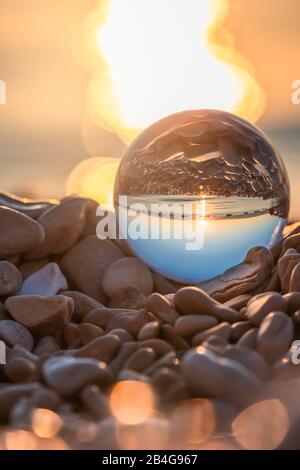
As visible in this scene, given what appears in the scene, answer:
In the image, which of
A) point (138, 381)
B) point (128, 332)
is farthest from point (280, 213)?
point (138, 381)

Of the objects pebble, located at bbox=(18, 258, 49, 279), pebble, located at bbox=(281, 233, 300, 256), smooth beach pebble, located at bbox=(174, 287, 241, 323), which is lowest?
smooth beach pebble, located at bbox=(174, 287, 241, 323)

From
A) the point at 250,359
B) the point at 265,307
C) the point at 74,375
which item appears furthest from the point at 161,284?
the point at 74,375

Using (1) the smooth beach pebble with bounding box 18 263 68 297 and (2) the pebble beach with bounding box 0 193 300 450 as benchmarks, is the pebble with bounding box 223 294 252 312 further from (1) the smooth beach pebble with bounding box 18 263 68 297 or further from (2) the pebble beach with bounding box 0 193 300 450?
(1) the smooth beach pebble with bounding box 18 263 68 297

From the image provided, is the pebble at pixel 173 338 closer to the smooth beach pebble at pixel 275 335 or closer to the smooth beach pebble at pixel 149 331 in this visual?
the smooth beach pebble at pixel 149 331

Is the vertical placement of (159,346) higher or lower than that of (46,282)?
lower

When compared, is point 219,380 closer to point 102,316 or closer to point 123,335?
point 123,335

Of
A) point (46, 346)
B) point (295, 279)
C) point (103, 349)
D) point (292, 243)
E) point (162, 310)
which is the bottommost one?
point (46, 346)

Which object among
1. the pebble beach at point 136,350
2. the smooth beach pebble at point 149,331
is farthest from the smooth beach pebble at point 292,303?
the smooth beach pebble at point 149,331

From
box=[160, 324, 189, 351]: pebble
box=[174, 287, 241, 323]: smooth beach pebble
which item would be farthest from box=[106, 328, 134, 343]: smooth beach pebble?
box=[174, 287, 241, 323]: smooth beach pebble
